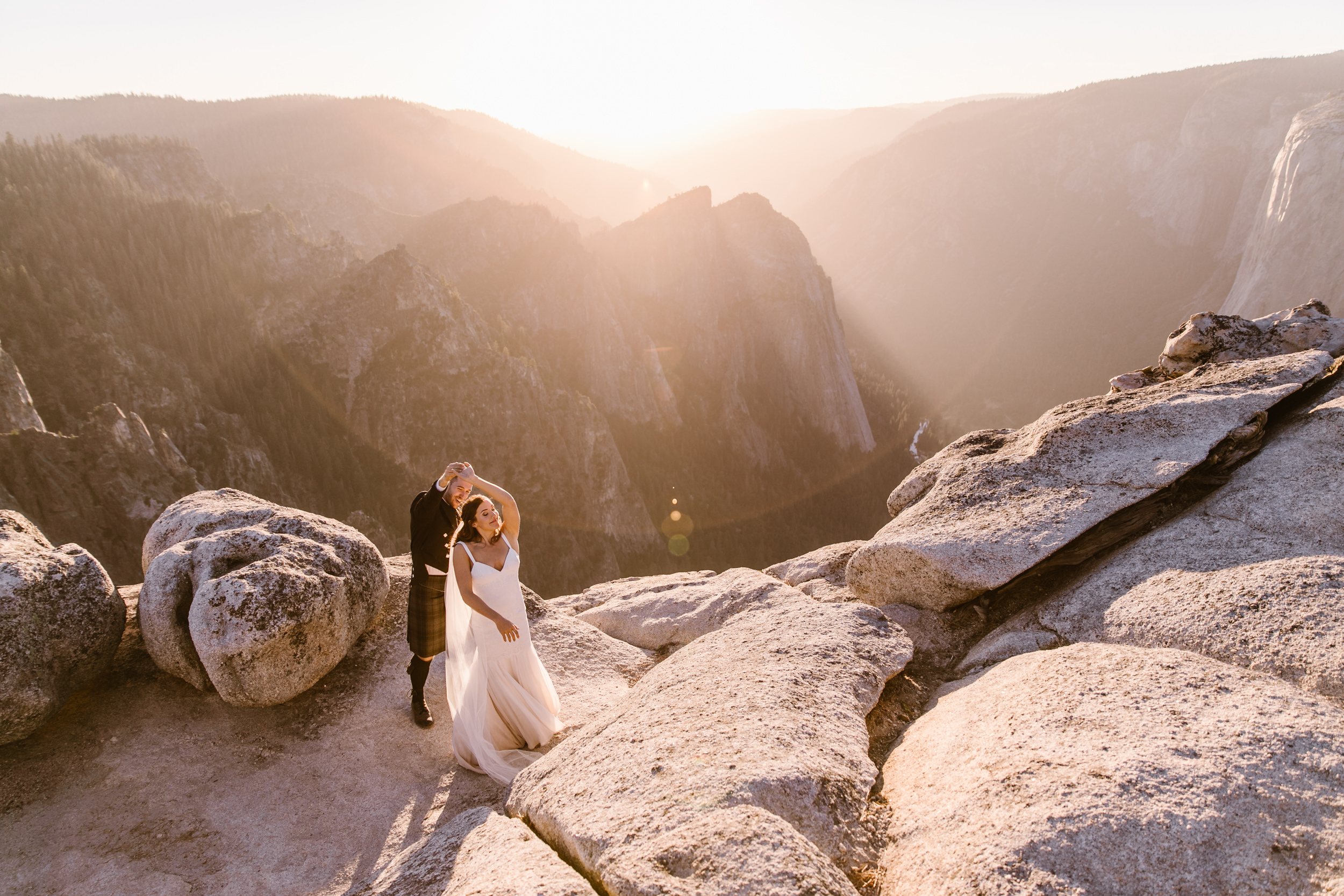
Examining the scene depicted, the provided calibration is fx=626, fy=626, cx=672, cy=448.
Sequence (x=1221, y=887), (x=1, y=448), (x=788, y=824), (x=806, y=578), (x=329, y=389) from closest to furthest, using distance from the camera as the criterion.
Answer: (x=1221, y=887), (x=788, y=824), (x=806, y=578), (x=1, y=448), (x=329, y=389)

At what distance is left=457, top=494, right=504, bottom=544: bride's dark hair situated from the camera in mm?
5383

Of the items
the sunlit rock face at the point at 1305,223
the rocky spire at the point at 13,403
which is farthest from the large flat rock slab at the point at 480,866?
the sunlit rock face at the point at 1305,223

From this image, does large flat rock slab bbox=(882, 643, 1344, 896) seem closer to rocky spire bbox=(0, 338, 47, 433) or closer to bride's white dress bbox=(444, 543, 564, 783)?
bride's white dress bbox=(444, 543, 564, 783)

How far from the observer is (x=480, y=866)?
3.57 m

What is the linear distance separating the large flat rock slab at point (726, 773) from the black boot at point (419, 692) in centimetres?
199

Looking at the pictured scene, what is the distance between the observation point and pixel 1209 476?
6.42 metres

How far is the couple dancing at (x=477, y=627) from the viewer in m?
5.37

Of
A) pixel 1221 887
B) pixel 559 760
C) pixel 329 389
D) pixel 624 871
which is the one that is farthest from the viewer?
pixel 329 389

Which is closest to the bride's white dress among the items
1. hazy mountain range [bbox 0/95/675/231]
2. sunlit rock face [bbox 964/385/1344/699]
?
sunlit rock face [bbox 964/385/1344/699]

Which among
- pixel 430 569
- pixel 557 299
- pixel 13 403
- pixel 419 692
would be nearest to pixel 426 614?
pixel 430 569

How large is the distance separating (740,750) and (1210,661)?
330cm

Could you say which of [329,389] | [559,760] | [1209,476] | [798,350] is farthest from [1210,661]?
[798,350]

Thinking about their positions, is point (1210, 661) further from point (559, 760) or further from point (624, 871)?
point (559, 760)

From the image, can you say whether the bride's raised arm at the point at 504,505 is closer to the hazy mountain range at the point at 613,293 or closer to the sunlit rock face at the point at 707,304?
the hazy mountain range at the point at 613,293
